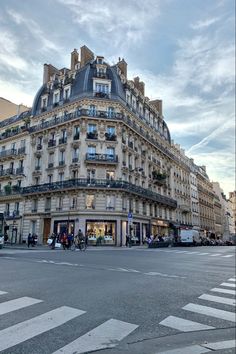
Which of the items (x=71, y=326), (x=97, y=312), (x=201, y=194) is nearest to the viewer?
(x=71, y=326)

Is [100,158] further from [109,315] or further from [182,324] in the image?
[182,324]

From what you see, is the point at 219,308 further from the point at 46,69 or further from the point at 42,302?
the point at 46,69

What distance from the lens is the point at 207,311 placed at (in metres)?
5.54

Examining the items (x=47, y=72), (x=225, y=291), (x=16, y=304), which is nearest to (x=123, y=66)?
(x=47, y=72)

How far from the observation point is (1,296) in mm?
5770

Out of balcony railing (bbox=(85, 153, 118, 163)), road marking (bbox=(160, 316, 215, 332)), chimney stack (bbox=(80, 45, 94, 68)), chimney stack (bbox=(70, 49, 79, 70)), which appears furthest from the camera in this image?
chimney stack (bbox=(70, 49, 79, 70))

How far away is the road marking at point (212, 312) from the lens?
208 inches

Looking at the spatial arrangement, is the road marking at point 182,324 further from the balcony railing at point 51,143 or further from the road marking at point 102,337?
the balcony railing at point 51,143

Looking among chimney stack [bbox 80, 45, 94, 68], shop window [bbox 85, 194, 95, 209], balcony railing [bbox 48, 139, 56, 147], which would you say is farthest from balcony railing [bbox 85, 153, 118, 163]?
chimney stack [bbox 80, 45, 94, 68]

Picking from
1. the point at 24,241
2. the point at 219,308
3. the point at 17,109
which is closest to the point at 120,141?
the point at 24,241

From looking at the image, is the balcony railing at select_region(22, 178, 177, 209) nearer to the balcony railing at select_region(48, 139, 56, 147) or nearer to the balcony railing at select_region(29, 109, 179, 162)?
the balcony railing at select_region(48, 139, 56, 147)

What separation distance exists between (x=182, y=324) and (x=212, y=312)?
1.07 m

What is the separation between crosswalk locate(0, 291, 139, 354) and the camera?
365 cm

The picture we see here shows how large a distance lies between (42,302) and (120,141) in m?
33.0
